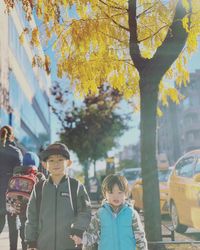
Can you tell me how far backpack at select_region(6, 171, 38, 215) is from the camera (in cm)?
668

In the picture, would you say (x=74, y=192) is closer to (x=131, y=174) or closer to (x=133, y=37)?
(x=133, y=37)

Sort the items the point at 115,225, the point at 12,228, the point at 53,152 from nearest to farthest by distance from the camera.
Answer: the point at 115,225
the point at 53,152
the point at 12,228

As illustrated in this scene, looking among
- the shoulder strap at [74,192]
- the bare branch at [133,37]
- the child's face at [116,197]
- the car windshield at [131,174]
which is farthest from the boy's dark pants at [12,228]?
the car windshield at [131,174]

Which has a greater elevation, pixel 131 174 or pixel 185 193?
pixel 131 174

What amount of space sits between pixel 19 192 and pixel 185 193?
421cm

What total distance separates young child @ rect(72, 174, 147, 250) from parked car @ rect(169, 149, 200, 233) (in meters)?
4.84

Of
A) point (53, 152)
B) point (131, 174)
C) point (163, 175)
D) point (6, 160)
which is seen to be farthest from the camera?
point (131, 174)

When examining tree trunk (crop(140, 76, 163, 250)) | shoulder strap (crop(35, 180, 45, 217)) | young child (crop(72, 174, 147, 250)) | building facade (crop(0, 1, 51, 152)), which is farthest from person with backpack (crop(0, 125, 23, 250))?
building facade (crop(0, 1, 51, 152))

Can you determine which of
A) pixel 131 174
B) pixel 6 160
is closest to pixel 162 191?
pixel 6 160

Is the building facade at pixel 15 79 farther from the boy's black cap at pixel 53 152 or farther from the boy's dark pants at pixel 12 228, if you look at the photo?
the boy's black cap at pixel 53 152

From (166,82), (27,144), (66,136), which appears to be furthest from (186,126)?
(166,82)

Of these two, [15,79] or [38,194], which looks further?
[15,79]

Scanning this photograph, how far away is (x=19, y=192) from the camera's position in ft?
21.9

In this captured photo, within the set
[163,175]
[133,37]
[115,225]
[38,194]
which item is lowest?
[115,225]
